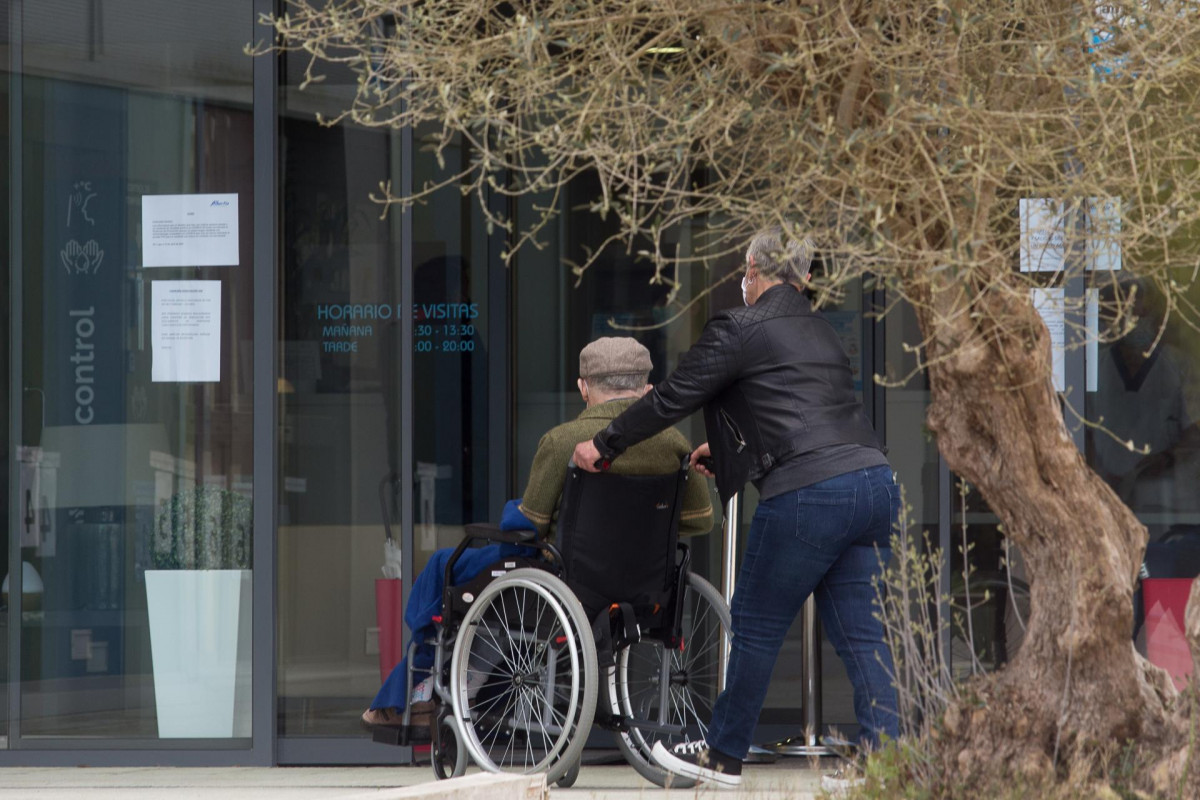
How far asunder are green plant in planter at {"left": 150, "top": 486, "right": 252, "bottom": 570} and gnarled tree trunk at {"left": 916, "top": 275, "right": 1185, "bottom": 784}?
3.13 meters

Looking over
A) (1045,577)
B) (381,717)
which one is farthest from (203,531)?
(1045,577)

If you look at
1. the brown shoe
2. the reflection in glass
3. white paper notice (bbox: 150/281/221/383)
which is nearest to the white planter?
the reflection in glass

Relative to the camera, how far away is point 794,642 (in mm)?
6688

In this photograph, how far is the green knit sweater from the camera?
4469 mm

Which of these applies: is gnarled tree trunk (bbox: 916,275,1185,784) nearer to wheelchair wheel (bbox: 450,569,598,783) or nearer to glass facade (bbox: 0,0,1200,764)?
wheelchair wheel (bbox: 450,569,598,783)

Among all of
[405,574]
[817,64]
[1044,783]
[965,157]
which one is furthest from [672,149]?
[405,574]

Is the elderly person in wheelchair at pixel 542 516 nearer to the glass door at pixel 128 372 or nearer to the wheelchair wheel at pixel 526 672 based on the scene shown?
the wheelchair wheel at pixel 526 672

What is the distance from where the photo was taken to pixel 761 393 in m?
4.16

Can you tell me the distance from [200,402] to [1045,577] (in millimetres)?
3448

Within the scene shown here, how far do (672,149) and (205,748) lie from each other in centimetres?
335

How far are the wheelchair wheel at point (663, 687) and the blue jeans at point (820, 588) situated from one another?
0.35 meters

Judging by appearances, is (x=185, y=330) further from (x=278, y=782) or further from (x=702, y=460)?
(x=702, y=460)

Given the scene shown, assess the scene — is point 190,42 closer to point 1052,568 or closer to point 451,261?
point 451,261

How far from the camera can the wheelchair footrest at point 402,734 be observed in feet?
15.3
